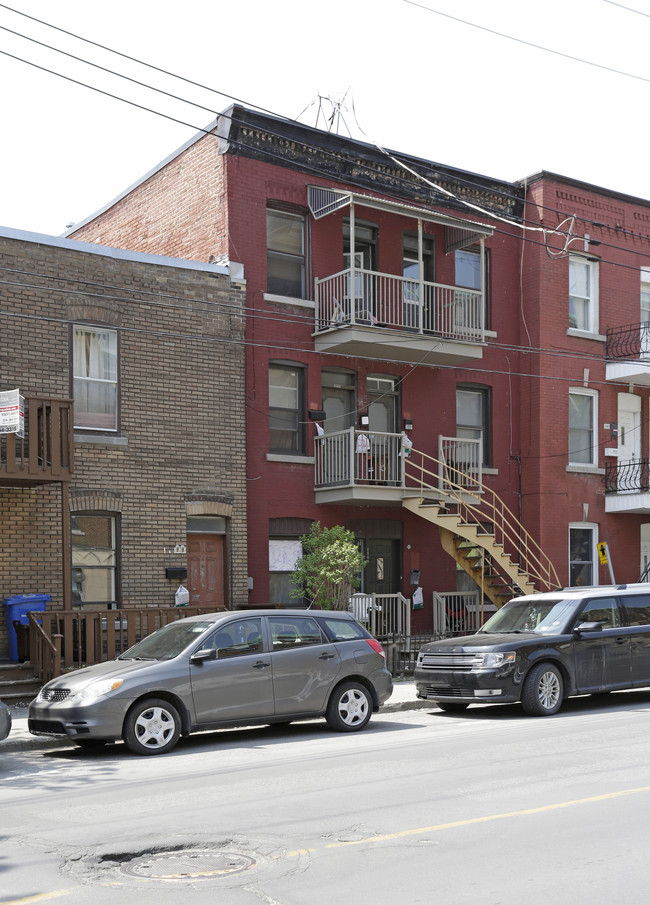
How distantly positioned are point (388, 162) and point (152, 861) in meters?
18.4

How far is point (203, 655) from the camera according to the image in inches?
459

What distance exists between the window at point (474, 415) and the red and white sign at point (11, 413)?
11480 millimetres

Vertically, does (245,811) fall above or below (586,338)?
below

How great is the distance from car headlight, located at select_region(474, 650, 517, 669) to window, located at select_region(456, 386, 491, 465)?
1030cm

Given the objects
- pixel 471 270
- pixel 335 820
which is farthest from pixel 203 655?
pixel 471 270

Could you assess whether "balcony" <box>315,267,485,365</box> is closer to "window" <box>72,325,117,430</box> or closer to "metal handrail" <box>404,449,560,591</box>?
"metal handrail" <box>404,449,560,591</box>

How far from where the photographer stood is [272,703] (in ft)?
39.5

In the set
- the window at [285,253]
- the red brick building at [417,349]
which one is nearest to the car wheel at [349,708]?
the red brick building at [417,349]

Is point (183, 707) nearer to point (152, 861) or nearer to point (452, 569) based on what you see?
point (152, 861)

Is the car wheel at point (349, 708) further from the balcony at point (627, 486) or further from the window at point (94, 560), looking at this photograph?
the balcony at point (627, 486)

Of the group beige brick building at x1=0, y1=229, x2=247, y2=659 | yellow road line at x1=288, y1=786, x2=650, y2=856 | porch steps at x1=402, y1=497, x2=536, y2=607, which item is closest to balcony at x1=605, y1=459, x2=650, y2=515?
porch steps at x1=402, y1=497, x2=536, y2=607

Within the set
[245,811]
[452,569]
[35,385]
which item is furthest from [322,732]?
[452,569]

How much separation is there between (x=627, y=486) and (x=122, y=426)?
1317 centimetres

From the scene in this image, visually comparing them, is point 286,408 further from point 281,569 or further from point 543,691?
point 543,691
